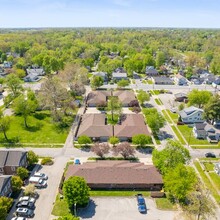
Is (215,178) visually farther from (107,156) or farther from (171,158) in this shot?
(107,156)

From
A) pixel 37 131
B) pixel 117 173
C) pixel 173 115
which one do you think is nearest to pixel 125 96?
pixel 173 115

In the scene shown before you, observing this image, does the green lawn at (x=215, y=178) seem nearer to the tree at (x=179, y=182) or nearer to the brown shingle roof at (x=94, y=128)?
the tree at (x=179, y=182)

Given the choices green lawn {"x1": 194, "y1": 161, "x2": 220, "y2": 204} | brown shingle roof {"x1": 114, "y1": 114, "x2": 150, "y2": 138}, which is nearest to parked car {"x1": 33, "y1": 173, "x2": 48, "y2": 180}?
brown shingle roof {"x1": 114, "y1": 114, "x2": 150, "y2": 138}

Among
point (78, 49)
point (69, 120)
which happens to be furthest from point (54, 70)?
point (69, 120)

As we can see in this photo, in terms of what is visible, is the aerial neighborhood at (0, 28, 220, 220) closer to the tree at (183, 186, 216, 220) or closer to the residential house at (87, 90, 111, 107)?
the tree at (183, 186, 216, 220)

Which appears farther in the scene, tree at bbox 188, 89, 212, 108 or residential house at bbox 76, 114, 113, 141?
tree at bbox 188, 89, 212, 108

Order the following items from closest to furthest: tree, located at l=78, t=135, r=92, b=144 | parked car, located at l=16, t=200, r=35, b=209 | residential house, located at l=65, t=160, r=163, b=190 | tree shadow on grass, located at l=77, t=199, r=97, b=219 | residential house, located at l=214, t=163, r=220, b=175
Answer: tree shadow on grass, located at l=77, t=199, r=97, b=219 → parked car, located at l=16, t=200, r=35, b=209 → residential house, located at l=65, t=160, r=163, b=190 → residential house, located at l=214, t=163, r=220, b=175 → tree, located at l=78, t=135, r=92, b=144
